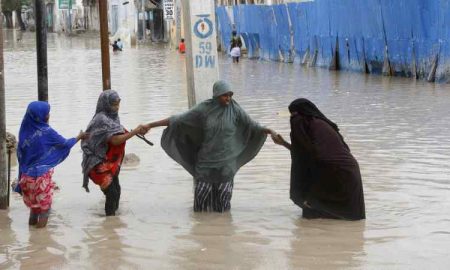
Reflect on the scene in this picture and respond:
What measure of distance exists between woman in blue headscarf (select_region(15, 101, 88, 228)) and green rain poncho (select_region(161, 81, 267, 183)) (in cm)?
98

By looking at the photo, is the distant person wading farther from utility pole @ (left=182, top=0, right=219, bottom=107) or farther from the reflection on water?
utility pole @ (left=182, top=0, right=219, bottom=107)

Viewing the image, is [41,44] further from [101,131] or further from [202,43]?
[101,131]

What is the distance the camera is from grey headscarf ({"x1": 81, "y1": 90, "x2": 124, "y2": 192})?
22.8 ft

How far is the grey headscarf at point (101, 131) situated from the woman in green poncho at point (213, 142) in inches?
11.8

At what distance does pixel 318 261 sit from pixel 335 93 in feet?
44.9

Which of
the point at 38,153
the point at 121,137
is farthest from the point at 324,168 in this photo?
the point at 38,153

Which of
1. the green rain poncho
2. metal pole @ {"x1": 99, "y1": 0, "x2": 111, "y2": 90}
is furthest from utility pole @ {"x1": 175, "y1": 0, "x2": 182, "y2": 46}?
the green rain poncho

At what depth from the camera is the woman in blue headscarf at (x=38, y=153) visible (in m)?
6.59

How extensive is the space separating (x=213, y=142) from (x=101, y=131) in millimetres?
903

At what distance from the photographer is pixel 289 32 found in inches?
1288

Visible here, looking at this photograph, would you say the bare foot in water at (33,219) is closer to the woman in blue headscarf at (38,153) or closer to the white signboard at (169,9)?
the woman in blue headscarf at (38,153)

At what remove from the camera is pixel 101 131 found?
695 centimetres

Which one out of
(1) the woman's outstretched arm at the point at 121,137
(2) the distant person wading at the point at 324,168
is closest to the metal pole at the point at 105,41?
(1) the woman's outstretched arm at the point at 121,137

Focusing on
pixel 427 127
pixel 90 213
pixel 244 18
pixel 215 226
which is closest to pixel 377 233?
pixel 215 226
